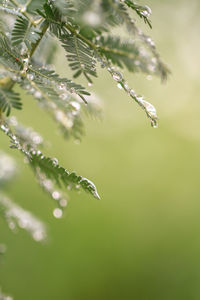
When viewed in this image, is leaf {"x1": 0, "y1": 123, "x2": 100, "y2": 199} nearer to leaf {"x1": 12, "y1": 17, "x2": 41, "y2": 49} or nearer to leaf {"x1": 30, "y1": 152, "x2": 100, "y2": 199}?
leaf {"x1": 30, "y1": 152, "x2": 100, "y2": 199}

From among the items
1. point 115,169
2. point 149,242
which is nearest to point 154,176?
point 115,169

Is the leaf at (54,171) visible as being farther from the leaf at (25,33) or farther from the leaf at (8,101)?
the leaf at (25,33)

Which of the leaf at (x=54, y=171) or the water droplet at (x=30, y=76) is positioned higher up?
the water droplet at (x=30, y=76)

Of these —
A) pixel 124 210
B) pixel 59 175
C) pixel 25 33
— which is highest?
pixel 124 210

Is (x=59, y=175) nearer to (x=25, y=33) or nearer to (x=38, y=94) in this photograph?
(x=38, y=94)

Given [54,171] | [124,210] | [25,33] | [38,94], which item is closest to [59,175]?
[54,171]

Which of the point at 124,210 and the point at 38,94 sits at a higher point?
the point at 124,210

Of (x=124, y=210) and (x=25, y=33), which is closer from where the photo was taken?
(x=25, y=33)

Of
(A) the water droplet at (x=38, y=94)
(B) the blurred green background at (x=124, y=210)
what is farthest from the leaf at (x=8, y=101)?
(B) the blurred green background at (x=124, y=210)
